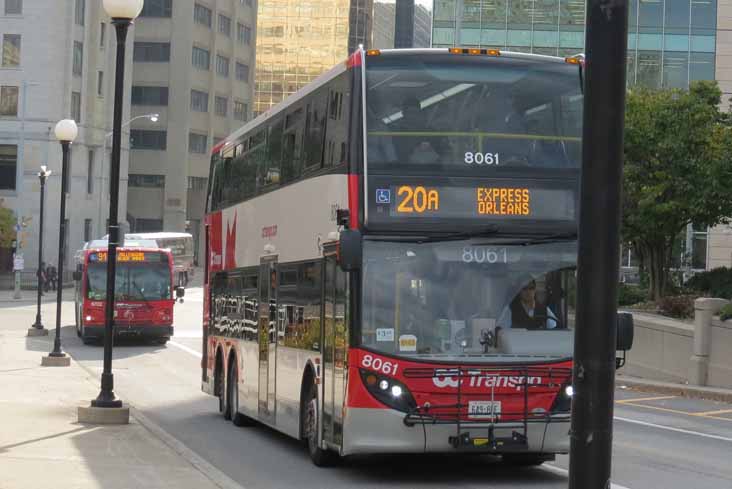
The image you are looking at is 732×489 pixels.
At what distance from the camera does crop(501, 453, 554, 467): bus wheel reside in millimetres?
15031

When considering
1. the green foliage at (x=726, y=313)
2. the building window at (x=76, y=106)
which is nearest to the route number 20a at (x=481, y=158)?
the green foliage at (x=726, y=313)

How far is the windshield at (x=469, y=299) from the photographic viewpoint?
519 inches

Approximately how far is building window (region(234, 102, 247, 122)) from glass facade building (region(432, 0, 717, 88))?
186 feet

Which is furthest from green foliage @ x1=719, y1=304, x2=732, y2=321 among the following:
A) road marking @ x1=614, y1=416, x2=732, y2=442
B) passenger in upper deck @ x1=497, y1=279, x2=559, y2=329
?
passenger in upper deck @ x1=497, y1=279, x2=559, y2=329

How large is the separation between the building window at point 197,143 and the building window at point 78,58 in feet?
85.9

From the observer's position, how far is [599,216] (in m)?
4.13

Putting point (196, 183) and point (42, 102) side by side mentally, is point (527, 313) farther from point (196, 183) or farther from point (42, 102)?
point (196, 183)

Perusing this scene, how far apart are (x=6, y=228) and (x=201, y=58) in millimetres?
40183

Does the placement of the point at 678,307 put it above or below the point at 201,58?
below

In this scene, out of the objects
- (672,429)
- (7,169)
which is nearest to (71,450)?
(672,429)

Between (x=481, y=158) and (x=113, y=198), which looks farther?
(x=113, y=198)

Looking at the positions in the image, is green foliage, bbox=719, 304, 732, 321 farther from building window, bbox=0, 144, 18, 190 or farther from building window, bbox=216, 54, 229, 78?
building window, bbox=216, 54, 229, 78

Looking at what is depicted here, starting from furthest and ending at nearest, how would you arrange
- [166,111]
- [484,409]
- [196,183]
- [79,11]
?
[196,183] < [166,111] < [79,11] < [484,409]

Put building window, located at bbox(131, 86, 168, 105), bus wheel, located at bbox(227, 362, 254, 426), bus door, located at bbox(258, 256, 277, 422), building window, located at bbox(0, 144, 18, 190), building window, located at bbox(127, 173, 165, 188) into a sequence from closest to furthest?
bus door, located at bbox(258, 256, 277, 422) < bus wheel, located at bbox(227, 362, 254, 426) < building window, located at bbox(0, 144, 18, 190) < building window, located at bbox(131, 86, 168, 105) < building window, located at bbox(127, 173, 165, 188)
